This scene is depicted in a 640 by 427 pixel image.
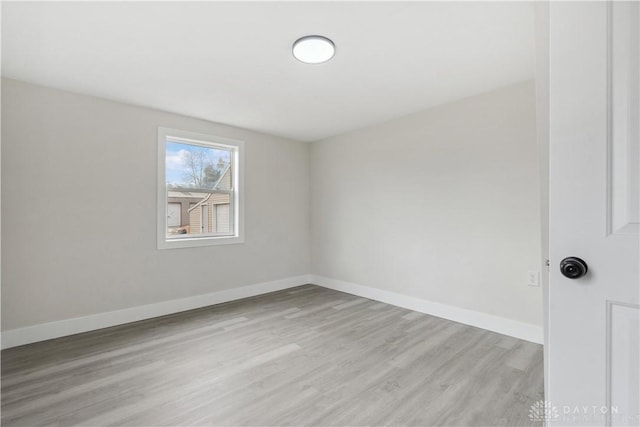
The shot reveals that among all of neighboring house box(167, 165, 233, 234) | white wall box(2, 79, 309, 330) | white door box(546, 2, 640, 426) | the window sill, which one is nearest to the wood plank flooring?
white wall box(2, 79, 309, 330)

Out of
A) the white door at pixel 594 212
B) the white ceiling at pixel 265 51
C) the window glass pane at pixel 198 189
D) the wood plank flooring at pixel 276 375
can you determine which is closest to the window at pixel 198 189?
the window glass pane at pixel 198 189

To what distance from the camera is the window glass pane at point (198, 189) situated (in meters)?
3.55

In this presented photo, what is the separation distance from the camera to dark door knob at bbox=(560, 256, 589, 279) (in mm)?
856

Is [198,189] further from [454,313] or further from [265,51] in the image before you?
[454,313]

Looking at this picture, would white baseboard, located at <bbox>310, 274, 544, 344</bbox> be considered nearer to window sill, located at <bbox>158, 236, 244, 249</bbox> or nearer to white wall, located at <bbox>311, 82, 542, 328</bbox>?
white wall, located at <bbox>311, 82, 542, 328</bbox>

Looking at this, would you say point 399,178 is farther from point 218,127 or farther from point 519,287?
point 218,127

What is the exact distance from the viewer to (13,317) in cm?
255

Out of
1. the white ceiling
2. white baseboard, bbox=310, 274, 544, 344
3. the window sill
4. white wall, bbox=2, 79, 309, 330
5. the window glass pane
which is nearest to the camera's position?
the white ceiling

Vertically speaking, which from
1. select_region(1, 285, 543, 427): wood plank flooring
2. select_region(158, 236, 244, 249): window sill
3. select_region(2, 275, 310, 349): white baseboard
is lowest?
select_region(1, 285, 543, 427): wood plank flooring

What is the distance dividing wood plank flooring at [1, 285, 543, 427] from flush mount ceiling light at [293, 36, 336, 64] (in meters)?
2.29

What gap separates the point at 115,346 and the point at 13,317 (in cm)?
90

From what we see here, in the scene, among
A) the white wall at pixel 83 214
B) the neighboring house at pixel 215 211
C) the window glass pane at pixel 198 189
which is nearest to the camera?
the white wall at pixel 83 214

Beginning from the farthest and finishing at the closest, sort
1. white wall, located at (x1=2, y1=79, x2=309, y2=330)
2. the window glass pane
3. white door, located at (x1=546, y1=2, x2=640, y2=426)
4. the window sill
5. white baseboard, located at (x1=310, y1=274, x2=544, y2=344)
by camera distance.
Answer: the window glass pane < the window sill < white baseboard, located at (x1=310, y1=274, x2=544, y2=344) < white wall, located at (x1=2, y1=79, x2=309, y2=330) < white door, located at (x1=546, y1=2, x2=640, y2=426)

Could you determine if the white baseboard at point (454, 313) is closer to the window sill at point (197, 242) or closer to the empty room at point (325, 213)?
Result: the empty room at point (325, 213)
